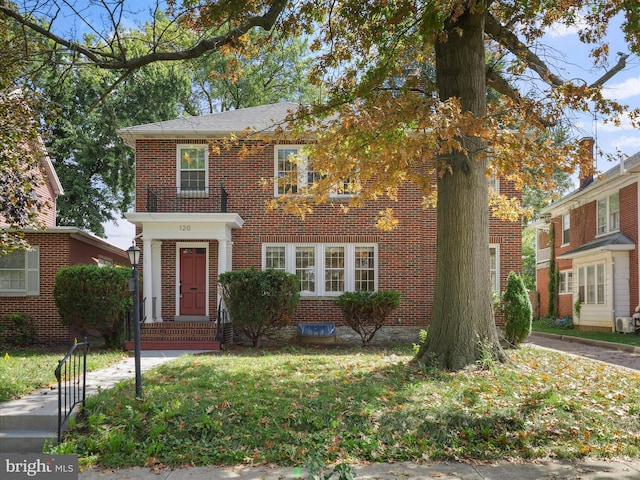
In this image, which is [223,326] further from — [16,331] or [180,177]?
[16,331]

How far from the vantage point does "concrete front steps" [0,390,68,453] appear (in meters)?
6.92

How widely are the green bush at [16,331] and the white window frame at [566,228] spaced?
24.2 metres

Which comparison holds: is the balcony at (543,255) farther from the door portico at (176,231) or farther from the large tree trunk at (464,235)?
the large tree trunk at (464,235)

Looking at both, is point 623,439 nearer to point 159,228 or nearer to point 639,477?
point 639,477

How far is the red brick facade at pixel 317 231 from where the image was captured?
1691 cm

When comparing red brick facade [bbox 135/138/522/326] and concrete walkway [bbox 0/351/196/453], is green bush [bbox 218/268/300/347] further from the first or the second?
concrete walkway [bbox 0/351/196/453]

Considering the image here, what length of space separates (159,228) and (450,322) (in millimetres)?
9478

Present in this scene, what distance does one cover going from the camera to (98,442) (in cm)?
645

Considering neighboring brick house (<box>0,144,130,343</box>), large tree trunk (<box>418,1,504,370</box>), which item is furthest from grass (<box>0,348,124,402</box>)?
large tree trunk (<box>418,1,504,370</box>)

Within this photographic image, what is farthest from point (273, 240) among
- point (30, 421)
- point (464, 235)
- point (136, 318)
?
point (30, 421)

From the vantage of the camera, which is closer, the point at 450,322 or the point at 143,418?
→ the point at 143,418

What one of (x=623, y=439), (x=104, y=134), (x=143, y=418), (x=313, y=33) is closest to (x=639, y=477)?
(x=623, y=439)

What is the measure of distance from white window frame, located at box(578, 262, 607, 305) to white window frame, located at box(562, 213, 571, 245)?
312cm

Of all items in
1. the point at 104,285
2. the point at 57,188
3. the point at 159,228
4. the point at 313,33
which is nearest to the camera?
the point at 313,33
